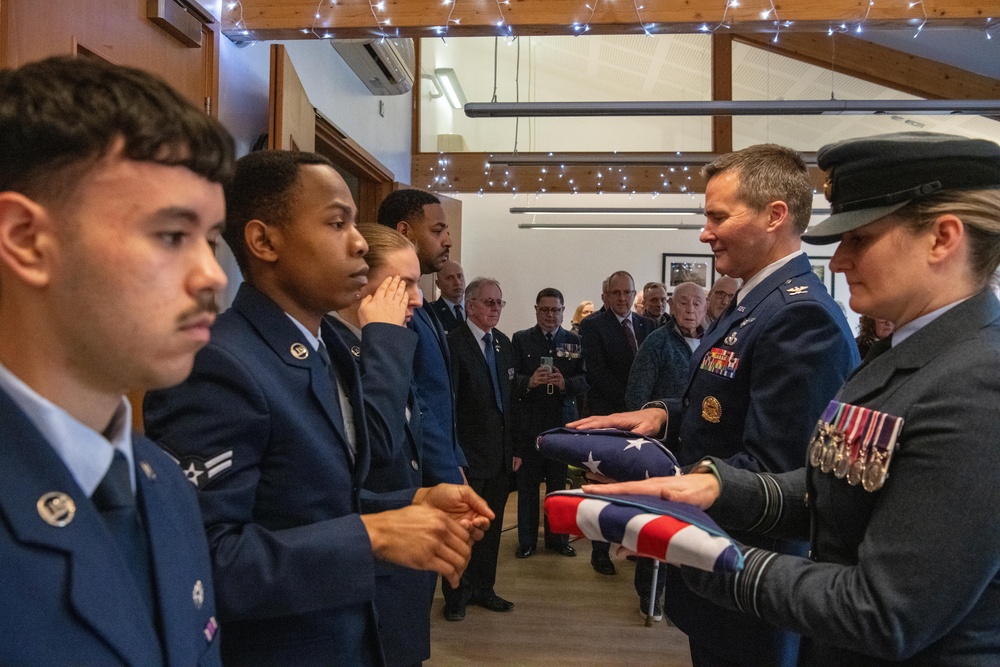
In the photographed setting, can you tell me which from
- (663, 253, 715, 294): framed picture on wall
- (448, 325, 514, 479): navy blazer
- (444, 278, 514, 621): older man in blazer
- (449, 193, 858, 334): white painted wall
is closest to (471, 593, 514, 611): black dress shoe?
(444, 278, 514, 621): older man in blazer

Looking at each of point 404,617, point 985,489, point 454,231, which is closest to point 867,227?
point 985,489

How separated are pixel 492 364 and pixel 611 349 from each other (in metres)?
1.39

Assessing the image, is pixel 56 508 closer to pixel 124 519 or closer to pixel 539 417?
pixel 124 519

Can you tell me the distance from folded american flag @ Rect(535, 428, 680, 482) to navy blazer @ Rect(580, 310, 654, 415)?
3.37m

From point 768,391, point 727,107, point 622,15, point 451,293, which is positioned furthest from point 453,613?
point 727,107

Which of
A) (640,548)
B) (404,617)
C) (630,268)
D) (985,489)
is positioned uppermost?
(630,268)

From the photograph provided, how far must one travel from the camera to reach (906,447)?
1.02 metres

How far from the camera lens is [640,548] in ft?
3.45

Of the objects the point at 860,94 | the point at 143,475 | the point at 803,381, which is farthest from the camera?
the point at 860,94

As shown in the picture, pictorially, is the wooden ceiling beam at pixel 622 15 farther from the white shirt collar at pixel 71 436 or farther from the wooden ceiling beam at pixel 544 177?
the wooden ceiling beam at pixel 544 177

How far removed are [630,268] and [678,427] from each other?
8.03 m

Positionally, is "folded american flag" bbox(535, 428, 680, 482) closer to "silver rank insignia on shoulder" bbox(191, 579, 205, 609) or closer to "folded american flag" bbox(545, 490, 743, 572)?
"folded american flag" bbox(545, 490, 743, 572)

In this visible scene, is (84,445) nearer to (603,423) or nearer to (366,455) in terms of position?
(366,455)

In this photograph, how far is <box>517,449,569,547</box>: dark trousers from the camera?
4758 mm
